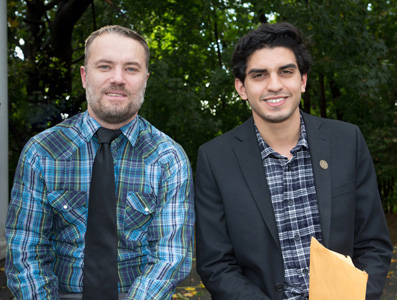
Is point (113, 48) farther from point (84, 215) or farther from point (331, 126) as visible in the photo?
point (331, 126)

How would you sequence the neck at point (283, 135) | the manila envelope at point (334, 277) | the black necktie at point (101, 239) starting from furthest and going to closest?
the neck at point (283, 135) < the black necktie at point (101, 239) < the manila envelope at point (334, 277)

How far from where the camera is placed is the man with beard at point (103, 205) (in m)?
2.41

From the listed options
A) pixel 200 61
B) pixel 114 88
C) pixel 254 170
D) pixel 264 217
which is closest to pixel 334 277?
pixel 264 217

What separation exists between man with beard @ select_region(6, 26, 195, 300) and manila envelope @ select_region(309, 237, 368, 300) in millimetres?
827

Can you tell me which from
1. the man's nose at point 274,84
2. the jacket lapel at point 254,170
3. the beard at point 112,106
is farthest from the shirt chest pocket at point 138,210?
the man's nose at point 274,84

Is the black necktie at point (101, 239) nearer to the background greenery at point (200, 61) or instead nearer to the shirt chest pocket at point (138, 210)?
the shirt chest pocket at point (138, 210)

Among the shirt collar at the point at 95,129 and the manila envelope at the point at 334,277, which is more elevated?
the shirt collar at the point at 95,129

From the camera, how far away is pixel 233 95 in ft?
31.4

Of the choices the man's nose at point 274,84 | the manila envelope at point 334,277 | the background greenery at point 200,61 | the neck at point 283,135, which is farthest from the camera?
the background greenery at point 200,61

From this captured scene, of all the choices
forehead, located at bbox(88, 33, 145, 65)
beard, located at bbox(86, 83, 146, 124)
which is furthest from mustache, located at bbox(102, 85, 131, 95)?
forehead, located at bbox(88, 33, 145, 65)

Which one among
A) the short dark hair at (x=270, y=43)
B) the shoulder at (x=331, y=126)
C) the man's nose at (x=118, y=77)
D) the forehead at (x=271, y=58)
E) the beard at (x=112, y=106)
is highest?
the short dark hair at (x=270, y=43)

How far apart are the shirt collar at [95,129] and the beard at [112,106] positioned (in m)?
0.05

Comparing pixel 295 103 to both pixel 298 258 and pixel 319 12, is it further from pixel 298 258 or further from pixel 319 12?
pixel 319 12

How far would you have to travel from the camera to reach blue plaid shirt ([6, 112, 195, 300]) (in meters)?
2.43
